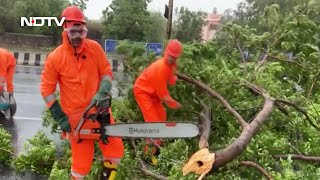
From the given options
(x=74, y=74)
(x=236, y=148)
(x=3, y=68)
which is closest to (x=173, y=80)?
(x=74, y=74)

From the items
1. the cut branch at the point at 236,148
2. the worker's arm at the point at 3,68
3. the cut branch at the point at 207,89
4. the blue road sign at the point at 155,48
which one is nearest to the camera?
the cut branch at the point at 236,148

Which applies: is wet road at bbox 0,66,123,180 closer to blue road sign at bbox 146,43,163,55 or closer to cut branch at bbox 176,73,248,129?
blue road sign at bbox 146,43,163,55

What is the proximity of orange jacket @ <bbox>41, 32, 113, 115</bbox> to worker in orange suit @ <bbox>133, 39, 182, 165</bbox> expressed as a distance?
82cm

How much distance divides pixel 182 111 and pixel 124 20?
325 inches

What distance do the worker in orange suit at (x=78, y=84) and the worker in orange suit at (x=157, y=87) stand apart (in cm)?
72

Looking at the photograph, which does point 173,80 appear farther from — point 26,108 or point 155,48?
point 26,108

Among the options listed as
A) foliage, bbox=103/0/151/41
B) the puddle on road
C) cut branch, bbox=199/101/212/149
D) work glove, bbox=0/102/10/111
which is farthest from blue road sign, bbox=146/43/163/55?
foliage, bbox=103/0/151/41

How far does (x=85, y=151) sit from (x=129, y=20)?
9.00 m

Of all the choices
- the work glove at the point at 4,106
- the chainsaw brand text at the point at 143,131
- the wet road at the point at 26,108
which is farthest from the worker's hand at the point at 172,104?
the work glove at the point at 4,106

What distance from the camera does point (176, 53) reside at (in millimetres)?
4406

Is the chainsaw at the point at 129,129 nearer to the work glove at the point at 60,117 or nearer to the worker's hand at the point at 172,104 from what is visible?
the work glove at the point at 60,117

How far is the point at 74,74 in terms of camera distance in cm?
361

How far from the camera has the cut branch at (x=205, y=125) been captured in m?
3.23

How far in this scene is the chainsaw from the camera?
346 cm
